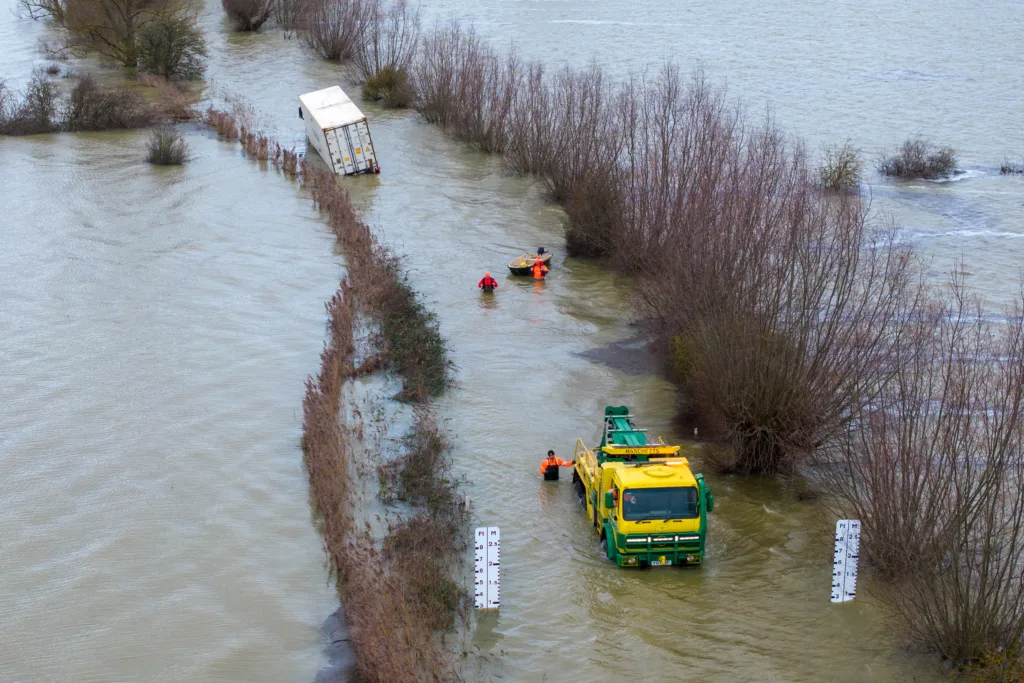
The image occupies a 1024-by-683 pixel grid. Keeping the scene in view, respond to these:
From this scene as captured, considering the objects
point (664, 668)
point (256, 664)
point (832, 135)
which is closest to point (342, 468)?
point (256, 664)

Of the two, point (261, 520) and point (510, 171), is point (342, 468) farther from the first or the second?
point (510, 171)

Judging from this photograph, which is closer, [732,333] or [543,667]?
[543,667]

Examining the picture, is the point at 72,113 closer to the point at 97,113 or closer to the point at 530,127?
the point at 97,113

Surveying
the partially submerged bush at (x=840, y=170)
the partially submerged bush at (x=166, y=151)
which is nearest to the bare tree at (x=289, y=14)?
the partially submerged bush at (x=166, y=151)

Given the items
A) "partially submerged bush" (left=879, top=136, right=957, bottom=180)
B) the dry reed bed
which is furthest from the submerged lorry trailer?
"partially submerged bush" (left=879, top=136, right=957, bottom=180)

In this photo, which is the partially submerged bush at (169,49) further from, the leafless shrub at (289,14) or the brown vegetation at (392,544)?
the brown vegetation at (392,544)

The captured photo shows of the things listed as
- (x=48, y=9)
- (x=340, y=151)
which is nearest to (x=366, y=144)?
(x=340, y=151)
